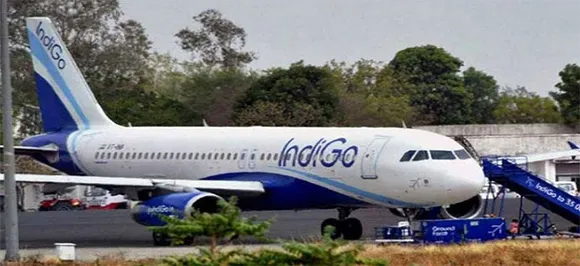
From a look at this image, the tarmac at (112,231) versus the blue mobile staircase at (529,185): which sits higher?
the blue mobile staircase at (529,185)

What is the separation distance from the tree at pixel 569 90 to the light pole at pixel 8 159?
236ft

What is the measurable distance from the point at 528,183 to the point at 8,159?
51.2 ft

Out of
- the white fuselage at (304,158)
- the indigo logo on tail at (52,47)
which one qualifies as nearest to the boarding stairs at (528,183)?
the white fuselage at (304,158)

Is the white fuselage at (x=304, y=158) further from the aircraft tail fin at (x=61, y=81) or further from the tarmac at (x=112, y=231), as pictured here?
the tarmac at (x=112, y=231)

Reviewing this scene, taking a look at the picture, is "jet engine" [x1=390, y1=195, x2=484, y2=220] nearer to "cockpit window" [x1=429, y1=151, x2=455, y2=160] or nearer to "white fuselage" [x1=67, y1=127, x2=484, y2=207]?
"white fuselage" [x1=67, y1=127, x2=484, y2=207]

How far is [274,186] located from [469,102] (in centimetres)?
7072

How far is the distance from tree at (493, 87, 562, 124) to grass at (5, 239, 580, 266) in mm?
79952

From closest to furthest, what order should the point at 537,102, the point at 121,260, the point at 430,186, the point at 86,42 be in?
1. the point at 121,260
2. the point at 430,186
3. the point at 86,42
4. the point at 537,102

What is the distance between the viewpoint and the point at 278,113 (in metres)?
75.8

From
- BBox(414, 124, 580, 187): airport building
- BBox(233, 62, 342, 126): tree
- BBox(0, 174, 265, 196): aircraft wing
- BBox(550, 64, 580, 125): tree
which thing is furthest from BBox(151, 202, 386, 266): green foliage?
BBox(550, 64, 580, 125): tree

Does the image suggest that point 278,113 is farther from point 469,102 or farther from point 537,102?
point 537,102

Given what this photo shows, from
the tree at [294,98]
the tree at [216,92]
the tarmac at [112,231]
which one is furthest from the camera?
the tree at [216,92]

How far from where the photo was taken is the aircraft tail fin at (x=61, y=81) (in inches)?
1732

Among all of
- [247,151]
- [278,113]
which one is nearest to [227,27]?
[278,113]
